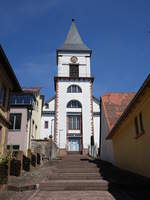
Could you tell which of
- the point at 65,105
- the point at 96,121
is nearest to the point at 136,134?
the point at 65,105

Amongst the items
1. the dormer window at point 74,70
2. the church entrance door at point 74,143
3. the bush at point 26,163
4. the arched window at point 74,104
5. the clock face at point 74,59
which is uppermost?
the clock face at point 74,59

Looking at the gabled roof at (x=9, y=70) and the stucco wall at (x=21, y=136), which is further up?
the gabled roof at (x=9, y=70)

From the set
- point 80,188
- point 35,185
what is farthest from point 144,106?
point 35,185

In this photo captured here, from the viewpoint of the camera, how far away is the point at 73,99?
33.4 m

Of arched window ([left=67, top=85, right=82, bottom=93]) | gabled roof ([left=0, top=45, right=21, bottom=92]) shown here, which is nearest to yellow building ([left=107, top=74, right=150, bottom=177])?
gabled roof ([left=0, top=45, right=21, bottom=92])

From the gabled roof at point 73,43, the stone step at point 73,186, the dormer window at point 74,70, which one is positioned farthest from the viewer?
the gabled roof at point 73,43

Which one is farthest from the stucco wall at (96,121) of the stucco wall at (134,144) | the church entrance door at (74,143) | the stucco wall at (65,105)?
the stucco wall at (134,144)

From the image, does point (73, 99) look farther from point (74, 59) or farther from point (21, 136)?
point (21, 136)

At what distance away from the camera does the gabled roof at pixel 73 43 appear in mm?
37281

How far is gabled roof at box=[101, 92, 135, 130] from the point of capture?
51.8 ft

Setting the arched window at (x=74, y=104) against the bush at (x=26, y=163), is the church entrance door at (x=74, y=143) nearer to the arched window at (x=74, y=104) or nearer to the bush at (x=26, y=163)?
the arched window at (x=74, y=104)

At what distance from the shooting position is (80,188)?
831 cm

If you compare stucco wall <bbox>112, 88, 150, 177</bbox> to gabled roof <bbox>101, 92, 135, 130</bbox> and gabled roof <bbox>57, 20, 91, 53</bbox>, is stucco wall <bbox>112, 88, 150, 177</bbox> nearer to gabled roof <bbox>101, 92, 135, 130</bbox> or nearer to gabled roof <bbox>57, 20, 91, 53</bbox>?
gabled roof <bbox>101, 92, 135, 130</bbox>

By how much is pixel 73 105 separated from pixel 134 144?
23.3 metres
